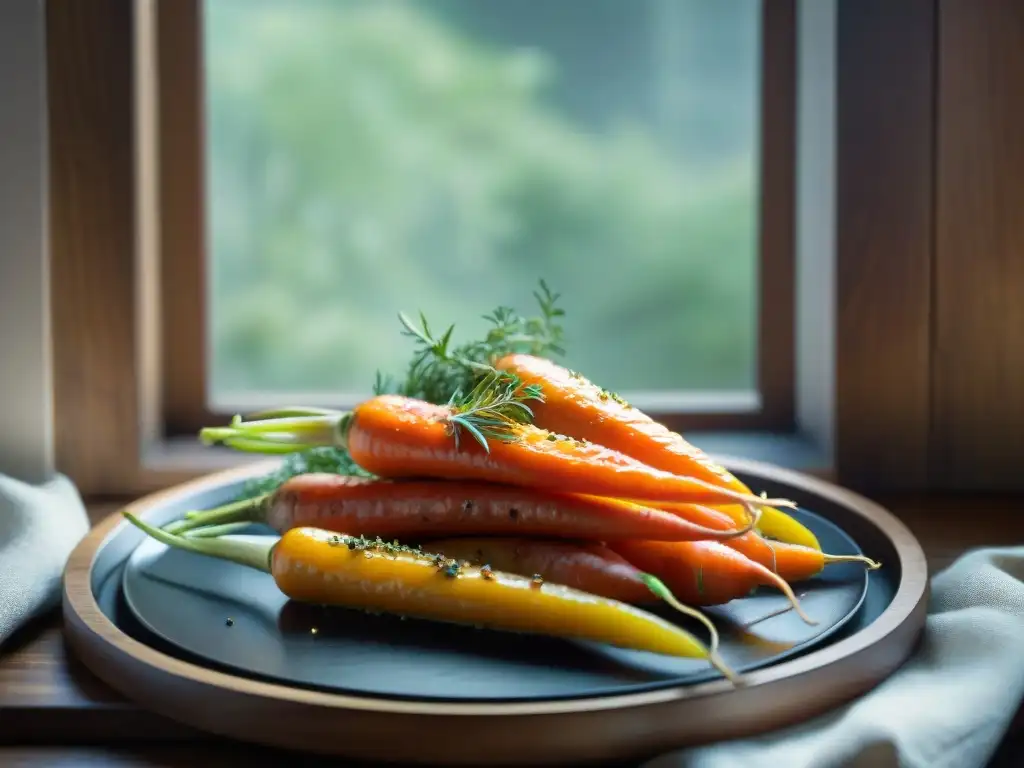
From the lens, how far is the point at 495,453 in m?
0.75

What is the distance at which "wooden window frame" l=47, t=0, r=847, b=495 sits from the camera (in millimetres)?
1123

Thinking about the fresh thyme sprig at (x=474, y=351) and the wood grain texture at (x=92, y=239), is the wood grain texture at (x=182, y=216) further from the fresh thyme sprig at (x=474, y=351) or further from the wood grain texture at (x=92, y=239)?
the fresh thyme sprig at (x=474, y=351)

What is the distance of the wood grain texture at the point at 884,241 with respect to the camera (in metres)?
1.13

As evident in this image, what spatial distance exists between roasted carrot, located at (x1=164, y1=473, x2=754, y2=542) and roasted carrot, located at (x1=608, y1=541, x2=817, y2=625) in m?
0.02

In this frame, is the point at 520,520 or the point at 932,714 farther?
the point at 520,520

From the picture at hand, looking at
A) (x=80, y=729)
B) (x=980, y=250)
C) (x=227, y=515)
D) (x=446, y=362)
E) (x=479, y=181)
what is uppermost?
(x=479, y=181)

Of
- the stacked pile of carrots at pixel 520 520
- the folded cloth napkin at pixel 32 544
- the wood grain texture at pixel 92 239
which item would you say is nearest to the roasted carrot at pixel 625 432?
the stacked pile of carrots at pixel 520 520

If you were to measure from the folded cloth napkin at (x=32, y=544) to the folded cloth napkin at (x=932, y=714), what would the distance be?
0.50 m

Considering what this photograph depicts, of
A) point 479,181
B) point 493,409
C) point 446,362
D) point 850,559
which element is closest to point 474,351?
point 446,362

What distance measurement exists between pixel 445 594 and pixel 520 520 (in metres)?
0.10

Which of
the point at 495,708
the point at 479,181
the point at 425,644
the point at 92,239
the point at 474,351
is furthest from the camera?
the point at 479,181

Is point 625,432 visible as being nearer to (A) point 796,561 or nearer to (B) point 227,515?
(A) point 796,561

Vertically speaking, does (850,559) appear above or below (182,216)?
below

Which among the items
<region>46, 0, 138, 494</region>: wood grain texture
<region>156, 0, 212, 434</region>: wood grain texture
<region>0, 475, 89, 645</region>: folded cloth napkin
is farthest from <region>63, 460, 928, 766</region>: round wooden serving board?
<region>156, 0, 212, 434</region>: wood grain texture
